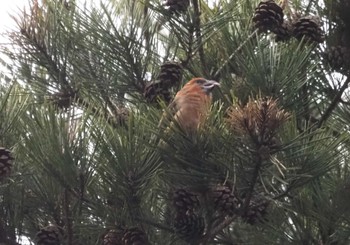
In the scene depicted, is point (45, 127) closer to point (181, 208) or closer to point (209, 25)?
point (181, 208)

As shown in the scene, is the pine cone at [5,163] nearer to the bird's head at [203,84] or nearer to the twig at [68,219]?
the twig at [68,219]

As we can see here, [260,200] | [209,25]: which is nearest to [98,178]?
[260,200]

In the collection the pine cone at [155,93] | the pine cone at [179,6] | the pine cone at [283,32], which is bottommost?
the pine cone at [155,93]

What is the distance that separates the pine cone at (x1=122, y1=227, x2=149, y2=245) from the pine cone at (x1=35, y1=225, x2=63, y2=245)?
23 cm

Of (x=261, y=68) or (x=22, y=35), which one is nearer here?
(x=261, y=68)

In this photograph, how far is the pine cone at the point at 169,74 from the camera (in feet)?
7.32

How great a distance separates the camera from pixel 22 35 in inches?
96.5

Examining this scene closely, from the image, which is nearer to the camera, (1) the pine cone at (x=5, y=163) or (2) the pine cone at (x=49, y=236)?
(1) the pine cone at (x=5, y=163)

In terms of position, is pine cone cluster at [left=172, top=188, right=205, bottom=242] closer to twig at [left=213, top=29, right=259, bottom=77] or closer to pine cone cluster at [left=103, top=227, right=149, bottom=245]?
pine cone cluster at [left=103, top=227, right=149, bottom=245]

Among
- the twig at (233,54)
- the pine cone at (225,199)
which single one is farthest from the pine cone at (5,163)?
the twig at (233,54)

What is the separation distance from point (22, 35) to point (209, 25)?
0.52m

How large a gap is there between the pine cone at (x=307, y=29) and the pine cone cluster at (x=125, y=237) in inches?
26.4

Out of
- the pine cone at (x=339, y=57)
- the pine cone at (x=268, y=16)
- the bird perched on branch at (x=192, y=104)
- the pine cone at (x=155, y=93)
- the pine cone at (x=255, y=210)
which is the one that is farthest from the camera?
the pine cone at (x=339, y=57)

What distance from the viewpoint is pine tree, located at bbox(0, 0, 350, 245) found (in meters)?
1.76
